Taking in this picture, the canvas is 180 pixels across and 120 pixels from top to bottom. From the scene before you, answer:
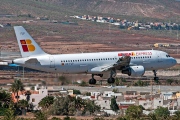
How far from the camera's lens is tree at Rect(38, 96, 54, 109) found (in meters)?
109

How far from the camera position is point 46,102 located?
109 meters

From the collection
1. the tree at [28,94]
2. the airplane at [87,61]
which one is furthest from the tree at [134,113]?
the tree at [28,94]

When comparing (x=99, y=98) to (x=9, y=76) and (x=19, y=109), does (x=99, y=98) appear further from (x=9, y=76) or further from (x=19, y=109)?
(x=9, y=76)

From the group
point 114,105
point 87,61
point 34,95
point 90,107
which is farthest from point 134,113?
point 34,95

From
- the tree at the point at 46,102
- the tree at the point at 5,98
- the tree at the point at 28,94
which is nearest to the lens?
the tree at the point at 5,98

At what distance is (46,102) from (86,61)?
646 inches

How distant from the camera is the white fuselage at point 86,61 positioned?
9306 centimetres

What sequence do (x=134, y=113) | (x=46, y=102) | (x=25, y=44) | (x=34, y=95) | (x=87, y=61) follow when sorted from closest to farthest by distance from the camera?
(x=25, y=44) → (x=87, y=61) → (x=134, y=113) → (x=46, y=102) → (x=34, y=95)

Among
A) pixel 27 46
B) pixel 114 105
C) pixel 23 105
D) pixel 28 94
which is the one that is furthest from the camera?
pixel 28 94

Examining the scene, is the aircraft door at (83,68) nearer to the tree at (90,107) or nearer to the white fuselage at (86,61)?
the white fuselage at (86,61)

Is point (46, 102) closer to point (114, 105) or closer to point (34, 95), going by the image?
point (34, 95)

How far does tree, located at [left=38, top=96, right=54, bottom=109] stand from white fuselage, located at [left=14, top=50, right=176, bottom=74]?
1500 centimetres

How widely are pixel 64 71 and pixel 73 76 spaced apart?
4295 millimetres

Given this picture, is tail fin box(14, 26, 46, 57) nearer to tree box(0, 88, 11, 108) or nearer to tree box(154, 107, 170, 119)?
tree box(0, 88, 11, 108)
